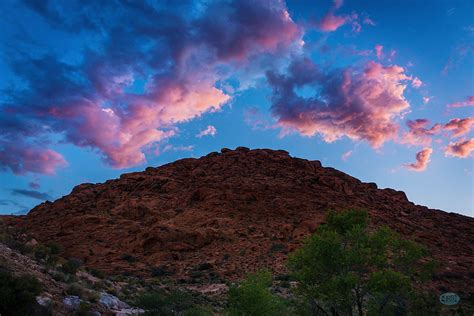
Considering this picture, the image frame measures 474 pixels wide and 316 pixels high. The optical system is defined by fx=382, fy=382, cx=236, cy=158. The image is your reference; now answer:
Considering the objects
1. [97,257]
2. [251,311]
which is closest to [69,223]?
[97,257]

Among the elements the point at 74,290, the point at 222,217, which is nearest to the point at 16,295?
the point at 74,290

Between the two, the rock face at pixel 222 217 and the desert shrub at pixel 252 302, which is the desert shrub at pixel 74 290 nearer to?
the desert shrub at pixel 252 302

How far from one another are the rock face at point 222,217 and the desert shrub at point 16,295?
22.3 m

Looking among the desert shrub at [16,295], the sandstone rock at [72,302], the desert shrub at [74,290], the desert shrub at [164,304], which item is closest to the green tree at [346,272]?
the desert shrub at [164,304]

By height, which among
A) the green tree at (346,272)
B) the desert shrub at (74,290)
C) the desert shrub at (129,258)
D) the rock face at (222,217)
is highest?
the rock face at (222,217)

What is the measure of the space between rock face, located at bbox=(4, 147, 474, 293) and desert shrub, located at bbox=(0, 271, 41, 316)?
877 inches

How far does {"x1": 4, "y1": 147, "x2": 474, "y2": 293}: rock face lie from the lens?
135 ft

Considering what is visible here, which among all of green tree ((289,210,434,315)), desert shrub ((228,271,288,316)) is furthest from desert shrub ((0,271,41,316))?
green tree ((289,210,434,315))

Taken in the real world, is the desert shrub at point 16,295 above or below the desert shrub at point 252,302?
below

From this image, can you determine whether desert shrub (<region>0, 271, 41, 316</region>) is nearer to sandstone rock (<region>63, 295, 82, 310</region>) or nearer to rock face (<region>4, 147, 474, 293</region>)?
sandstone rock (<region>63, 295, 82, 310</region>)

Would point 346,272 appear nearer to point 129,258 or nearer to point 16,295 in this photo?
point 16,295

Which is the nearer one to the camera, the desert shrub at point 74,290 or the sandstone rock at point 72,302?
the sandstone rock at point 72,302

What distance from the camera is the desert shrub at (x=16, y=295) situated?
11.7 meters

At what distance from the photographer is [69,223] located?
174 feet
